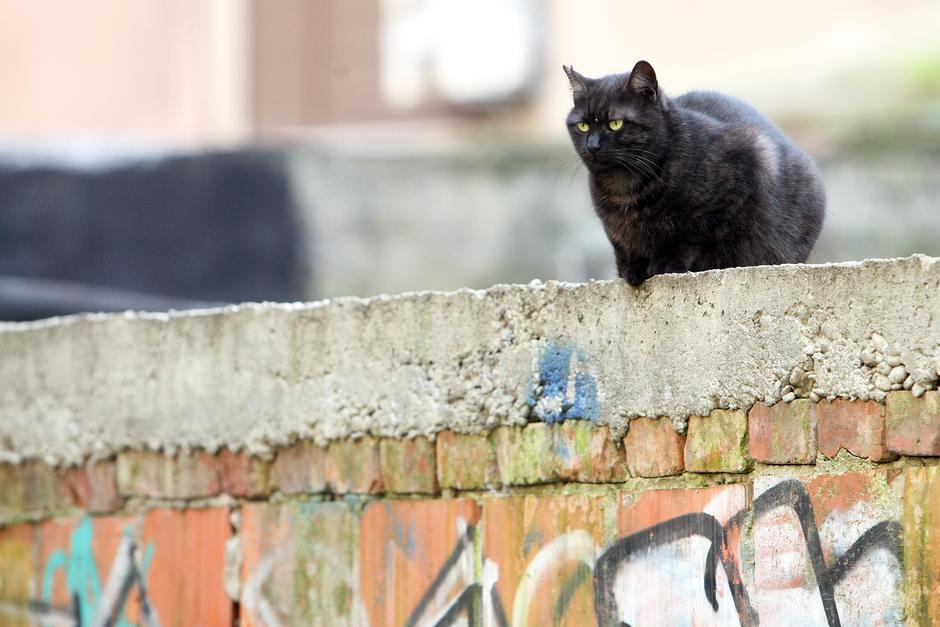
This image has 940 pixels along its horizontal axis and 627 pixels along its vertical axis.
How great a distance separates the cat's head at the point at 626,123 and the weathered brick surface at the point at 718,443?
0.80 m

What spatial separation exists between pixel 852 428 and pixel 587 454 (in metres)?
0.73

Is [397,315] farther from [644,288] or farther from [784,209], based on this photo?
[784,209]

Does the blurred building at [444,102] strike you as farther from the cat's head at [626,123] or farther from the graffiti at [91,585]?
the cat's head at [626,123]

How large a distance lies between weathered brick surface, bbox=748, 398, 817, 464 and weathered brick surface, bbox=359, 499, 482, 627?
0.85 metres

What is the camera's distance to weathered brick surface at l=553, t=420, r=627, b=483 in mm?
3314

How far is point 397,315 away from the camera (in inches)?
149

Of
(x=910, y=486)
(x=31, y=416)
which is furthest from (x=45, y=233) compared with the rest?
(x=910, y=486)

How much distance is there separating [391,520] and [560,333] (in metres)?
0.74

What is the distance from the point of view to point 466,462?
3.63 metres

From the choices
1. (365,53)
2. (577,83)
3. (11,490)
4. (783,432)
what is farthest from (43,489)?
(365,53)

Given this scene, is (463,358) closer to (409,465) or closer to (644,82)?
(409,465)

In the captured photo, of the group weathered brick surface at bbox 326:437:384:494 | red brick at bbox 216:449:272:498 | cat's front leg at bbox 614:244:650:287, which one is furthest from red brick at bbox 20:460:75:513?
cat's front leg at bbox 614:244:650:287

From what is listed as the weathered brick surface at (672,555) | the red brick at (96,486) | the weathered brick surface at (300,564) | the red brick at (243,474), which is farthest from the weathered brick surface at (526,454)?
the red brick at (96,486)

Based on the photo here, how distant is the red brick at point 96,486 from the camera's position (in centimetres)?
449
